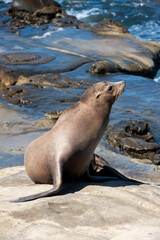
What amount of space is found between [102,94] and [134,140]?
327cm

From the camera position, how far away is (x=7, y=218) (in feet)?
8.88

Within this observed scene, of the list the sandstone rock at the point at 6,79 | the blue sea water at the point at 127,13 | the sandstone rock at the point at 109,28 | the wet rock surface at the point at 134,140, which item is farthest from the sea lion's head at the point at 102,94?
the blue sea water at the point at 127,13

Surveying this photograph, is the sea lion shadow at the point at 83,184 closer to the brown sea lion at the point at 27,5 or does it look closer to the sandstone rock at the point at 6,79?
the sandstone rock at the point at 6,79

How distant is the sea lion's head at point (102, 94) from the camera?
4000 millimetres

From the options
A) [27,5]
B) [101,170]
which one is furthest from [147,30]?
[101,170]

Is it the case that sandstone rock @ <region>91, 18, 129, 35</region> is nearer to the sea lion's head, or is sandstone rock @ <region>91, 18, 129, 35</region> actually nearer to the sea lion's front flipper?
the sea lion's head

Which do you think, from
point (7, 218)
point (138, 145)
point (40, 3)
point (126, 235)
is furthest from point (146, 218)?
point (40, 3)

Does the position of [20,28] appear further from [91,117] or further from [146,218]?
[146,218]

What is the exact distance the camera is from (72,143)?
143 inches

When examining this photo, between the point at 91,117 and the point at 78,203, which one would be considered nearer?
the point at 78,203

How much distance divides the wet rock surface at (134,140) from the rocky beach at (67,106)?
2cm

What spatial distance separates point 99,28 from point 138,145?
12980 millimetres

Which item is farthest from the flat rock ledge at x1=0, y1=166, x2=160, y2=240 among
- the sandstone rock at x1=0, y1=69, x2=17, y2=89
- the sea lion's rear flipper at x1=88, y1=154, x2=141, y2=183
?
the sandstone rock at x1=0, y1=69, x2=17, y2=89

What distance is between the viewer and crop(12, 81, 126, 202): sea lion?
361cm
